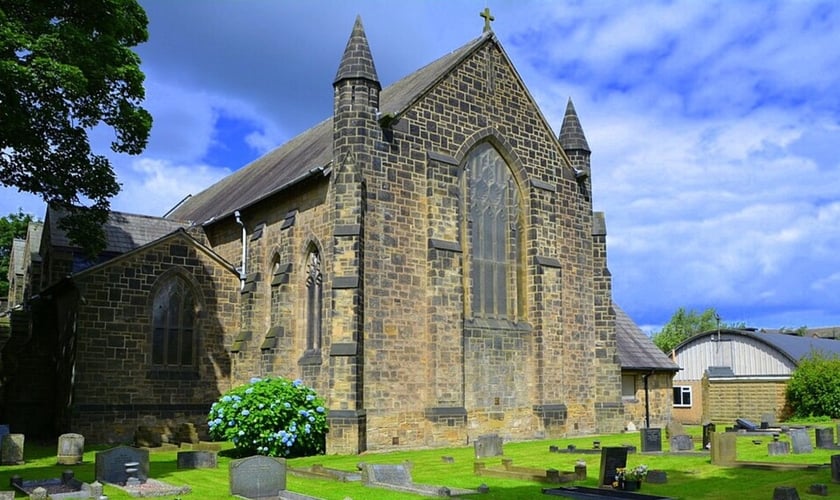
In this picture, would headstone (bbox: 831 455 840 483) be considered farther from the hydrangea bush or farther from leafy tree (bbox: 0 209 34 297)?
leafy tree (bbox: 0 209 34 297)

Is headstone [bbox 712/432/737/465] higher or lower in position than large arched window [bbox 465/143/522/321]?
lower

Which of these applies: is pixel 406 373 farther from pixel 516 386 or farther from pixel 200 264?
pixel 200 264

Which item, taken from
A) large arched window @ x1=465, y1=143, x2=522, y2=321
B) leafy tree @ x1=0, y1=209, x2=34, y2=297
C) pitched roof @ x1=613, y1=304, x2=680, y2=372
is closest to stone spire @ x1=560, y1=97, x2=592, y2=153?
large arched window @ x1=465, y1=143, x2=522, y2=321

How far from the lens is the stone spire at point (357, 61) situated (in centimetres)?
2545

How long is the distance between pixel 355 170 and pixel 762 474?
1351cm

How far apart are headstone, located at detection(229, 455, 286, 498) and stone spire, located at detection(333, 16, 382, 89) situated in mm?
13681

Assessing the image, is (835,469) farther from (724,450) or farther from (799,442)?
(799,442)

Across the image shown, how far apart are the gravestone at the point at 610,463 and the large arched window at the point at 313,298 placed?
40.2 feet

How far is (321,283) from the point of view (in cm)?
2645

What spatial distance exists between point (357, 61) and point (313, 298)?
756 centimetres

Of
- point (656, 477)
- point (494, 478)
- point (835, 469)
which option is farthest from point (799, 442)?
point (494, 478)

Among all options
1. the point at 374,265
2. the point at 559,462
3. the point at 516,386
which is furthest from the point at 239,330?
the point at 559,462

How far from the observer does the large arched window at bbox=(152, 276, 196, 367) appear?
93.6 ft

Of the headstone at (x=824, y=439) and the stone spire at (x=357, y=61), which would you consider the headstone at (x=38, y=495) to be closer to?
the stone spire at (x=357, y=61)
